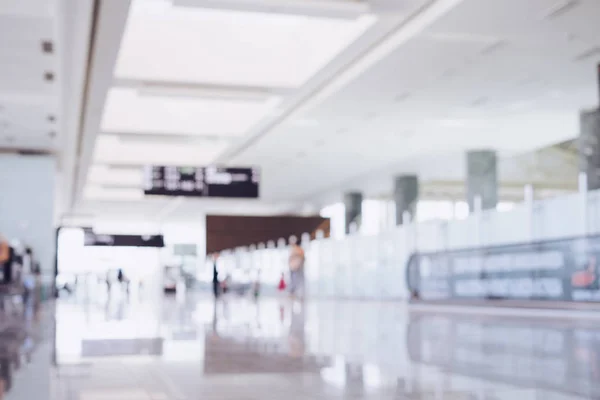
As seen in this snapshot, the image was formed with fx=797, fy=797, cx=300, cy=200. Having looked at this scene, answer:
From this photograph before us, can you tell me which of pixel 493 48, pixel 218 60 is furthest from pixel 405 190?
pixel 493 48

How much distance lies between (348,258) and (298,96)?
43.1 ft

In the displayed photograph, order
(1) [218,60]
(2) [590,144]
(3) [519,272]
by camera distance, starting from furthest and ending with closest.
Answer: (2) [590,144] → (1) [218,60] → (3) [519,272]

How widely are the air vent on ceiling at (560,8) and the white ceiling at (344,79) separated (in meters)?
0.04

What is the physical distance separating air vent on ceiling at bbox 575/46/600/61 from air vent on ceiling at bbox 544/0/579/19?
294cm

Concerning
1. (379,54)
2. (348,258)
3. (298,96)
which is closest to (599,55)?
(379,54)

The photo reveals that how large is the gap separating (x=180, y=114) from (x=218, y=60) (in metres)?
6.64

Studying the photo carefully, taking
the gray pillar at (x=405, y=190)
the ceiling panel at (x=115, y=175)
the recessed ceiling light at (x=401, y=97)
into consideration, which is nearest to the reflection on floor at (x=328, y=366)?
the recessed ceiling light at (x=401, y=97)

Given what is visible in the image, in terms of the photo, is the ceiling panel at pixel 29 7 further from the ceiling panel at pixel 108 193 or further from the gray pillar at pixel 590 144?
the ceiling panel at pixel 108 193

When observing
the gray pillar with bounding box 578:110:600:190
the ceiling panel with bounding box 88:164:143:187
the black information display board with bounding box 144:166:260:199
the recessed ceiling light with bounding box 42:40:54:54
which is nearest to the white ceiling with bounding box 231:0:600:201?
the gray pillar with bounding box 578:110:600:190

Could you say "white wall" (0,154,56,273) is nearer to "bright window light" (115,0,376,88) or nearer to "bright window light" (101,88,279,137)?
"bright window light" (101,88,279,137)

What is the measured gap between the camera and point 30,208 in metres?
29.7

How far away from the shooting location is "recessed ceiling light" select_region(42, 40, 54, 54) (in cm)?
1681

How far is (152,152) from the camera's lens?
3503 cm

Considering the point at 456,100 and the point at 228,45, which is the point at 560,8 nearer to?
the point at 228,45
